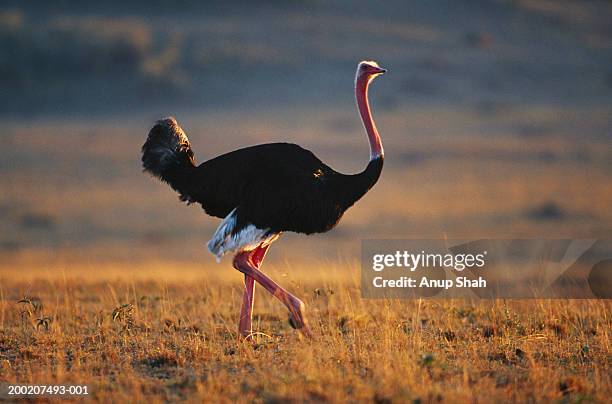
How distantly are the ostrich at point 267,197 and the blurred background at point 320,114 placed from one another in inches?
815

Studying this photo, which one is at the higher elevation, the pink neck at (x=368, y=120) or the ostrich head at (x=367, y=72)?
the ostrich head at (x=367, y=72)

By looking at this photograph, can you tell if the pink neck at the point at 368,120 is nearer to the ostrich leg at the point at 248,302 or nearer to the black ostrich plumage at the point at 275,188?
the black ostrich plumage at the point at 275,188

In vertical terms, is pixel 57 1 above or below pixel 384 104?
above

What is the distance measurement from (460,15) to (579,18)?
6632 mm

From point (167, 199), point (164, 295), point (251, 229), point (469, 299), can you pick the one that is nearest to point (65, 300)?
point (164, 295)

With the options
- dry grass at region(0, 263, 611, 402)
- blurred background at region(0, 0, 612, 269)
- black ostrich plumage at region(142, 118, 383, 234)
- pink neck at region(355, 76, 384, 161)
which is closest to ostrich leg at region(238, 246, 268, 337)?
dry grass at region(0, 263, 611, 402)

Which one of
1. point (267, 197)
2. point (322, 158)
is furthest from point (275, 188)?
point (322, 158)

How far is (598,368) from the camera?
10.7m

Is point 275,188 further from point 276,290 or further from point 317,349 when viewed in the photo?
point 317,349

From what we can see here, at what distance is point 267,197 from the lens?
11.9 meters

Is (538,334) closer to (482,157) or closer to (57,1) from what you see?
(482,157)

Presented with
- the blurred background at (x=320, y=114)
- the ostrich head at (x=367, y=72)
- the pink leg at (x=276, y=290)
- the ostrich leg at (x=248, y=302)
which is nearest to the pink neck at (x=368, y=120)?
the ostrich head at (x=367, y=72)

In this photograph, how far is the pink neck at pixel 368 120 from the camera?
41.2 ft

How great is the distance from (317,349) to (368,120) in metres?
3.08
